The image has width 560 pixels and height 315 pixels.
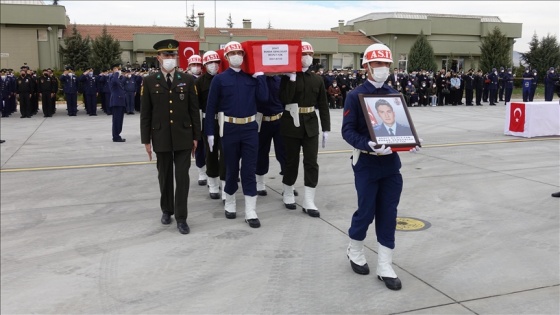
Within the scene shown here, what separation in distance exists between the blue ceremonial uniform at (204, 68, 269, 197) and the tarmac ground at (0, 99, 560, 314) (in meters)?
0.74

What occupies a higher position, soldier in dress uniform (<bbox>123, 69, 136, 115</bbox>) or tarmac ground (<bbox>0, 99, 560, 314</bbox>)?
soldier in dress uniform (<bbox>123, 69, 136, 115</bbox>)

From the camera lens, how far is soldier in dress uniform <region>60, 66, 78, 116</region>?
19922 millimetres

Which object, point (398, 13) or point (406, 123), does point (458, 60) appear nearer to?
point (398, 13)

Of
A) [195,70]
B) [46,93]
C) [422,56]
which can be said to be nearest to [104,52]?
[46,93]

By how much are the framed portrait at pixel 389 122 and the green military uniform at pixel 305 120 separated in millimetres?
2249

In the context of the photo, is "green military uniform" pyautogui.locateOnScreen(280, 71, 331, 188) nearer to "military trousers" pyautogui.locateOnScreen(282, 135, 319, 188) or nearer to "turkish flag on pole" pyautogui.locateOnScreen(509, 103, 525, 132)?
"military trousers" pyautogui.locateOnScreen(282, 135, 319, 188)

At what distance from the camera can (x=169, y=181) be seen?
6.22 metres

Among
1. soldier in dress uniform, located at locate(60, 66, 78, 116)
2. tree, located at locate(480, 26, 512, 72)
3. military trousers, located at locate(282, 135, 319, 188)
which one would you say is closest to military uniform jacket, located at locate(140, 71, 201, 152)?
military trousers, located at locate(282, 135, 319, 188)

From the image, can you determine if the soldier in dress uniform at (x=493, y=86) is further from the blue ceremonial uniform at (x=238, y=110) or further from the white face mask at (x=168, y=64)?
the white face mask at (x=168, y=64)

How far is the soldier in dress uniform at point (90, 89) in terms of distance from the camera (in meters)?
20.6

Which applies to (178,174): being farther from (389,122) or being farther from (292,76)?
(389,122)

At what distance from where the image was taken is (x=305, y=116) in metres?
6.64

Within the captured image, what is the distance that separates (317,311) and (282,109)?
11.4ft

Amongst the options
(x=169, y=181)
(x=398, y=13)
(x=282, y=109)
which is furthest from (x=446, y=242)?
(x=398, y=13)
